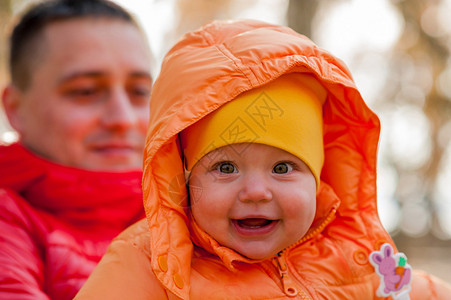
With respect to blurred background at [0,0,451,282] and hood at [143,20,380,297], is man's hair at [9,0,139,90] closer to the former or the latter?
hood at [143,20,380,297]

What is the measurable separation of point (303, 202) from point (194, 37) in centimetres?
75

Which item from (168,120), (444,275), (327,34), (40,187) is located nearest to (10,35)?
(40,187)

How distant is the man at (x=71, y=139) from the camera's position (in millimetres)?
2326

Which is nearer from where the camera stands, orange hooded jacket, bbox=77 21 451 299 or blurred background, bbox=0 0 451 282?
orange hooded jacket, bbox=77 21 451 299

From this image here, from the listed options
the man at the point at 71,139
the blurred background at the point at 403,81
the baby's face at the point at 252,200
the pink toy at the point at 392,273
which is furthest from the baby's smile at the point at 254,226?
the blurred background at the point at 403,81

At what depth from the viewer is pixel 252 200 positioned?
174 centimetres

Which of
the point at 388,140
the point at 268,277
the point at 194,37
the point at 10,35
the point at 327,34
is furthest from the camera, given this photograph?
the point at 388,140

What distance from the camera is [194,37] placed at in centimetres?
204

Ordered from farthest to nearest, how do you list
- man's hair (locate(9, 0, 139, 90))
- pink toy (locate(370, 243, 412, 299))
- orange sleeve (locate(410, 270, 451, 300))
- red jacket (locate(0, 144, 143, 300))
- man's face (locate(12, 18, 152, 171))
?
man's hair (locate(9, 0, 139, 90)) < man's face (locate(12, 18, 152, 171)) < red jacket (locate(0, 144, 143, 300)) < orange sleeve (locate(410, 270, 451, 300)) < pink toy (locate(370, 243, 412, 299))

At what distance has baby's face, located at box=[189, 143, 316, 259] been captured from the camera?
1758 millimetres

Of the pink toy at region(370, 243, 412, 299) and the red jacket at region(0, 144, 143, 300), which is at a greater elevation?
the pink toy at region(370, 243, 412, 299)

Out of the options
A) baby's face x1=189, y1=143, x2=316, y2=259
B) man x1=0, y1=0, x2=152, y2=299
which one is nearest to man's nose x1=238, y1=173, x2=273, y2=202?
baby's face x1=189, y1=143, x2=316, y2=259

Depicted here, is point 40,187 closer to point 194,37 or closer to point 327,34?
point 194,37

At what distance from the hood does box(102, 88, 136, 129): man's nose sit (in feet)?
2.31
